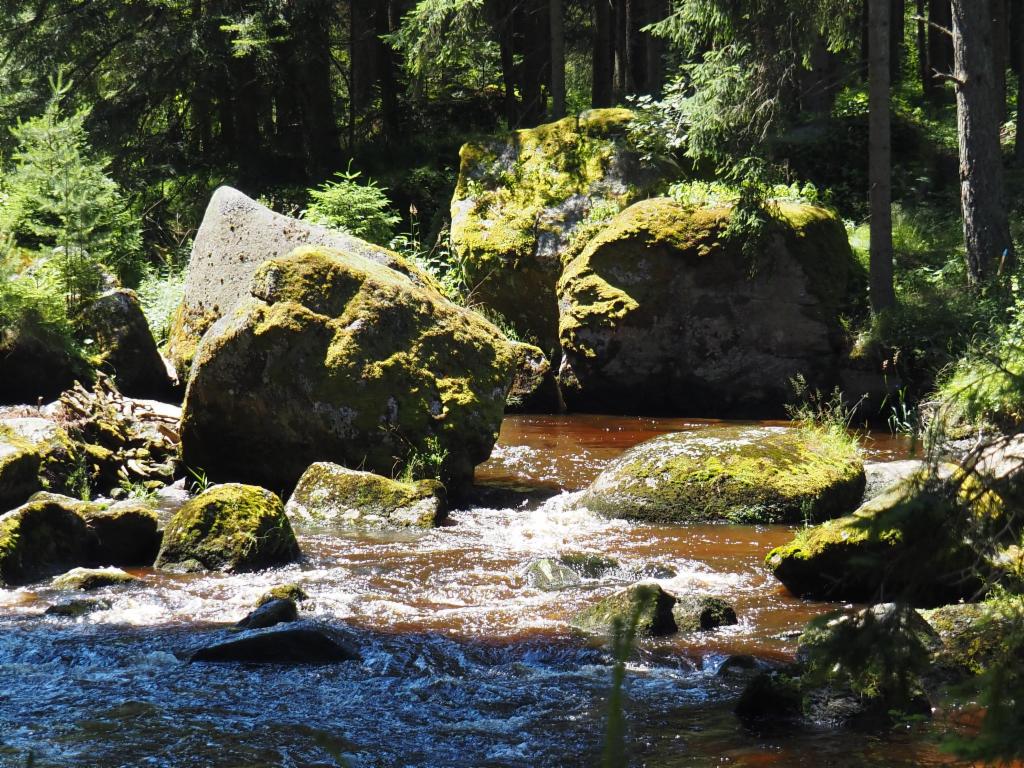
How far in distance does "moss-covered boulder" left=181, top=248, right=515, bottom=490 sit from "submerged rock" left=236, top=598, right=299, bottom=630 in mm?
3449

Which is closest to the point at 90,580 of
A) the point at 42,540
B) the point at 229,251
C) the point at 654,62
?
the point at 42,540

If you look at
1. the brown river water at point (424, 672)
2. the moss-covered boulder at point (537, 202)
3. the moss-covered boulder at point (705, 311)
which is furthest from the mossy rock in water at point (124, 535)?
the moss-covered boulder at point (537, 202)

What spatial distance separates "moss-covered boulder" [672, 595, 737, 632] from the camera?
6.60m

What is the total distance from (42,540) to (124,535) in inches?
22.8

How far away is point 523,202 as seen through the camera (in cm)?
1725

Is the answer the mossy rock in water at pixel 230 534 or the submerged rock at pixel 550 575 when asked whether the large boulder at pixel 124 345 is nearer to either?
the mossy rock in water at pixel 230 534

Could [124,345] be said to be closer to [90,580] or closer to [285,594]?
[90,580]

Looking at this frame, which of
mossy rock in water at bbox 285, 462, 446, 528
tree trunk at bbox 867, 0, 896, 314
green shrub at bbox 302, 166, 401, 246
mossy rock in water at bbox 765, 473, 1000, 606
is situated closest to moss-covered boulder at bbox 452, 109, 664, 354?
green shrub at bbox 302, 166, 401, 246

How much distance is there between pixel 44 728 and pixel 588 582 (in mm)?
3680

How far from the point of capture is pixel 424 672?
5.97 m

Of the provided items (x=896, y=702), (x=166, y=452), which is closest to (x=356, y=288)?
(x=166, y=452)

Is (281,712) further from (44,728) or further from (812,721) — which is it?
(812,721)

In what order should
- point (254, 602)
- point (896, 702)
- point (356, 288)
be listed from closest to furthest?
point (896, 702), point (254, 602), point (356, 288)

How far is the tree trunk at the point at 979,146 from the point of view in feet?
46.1
